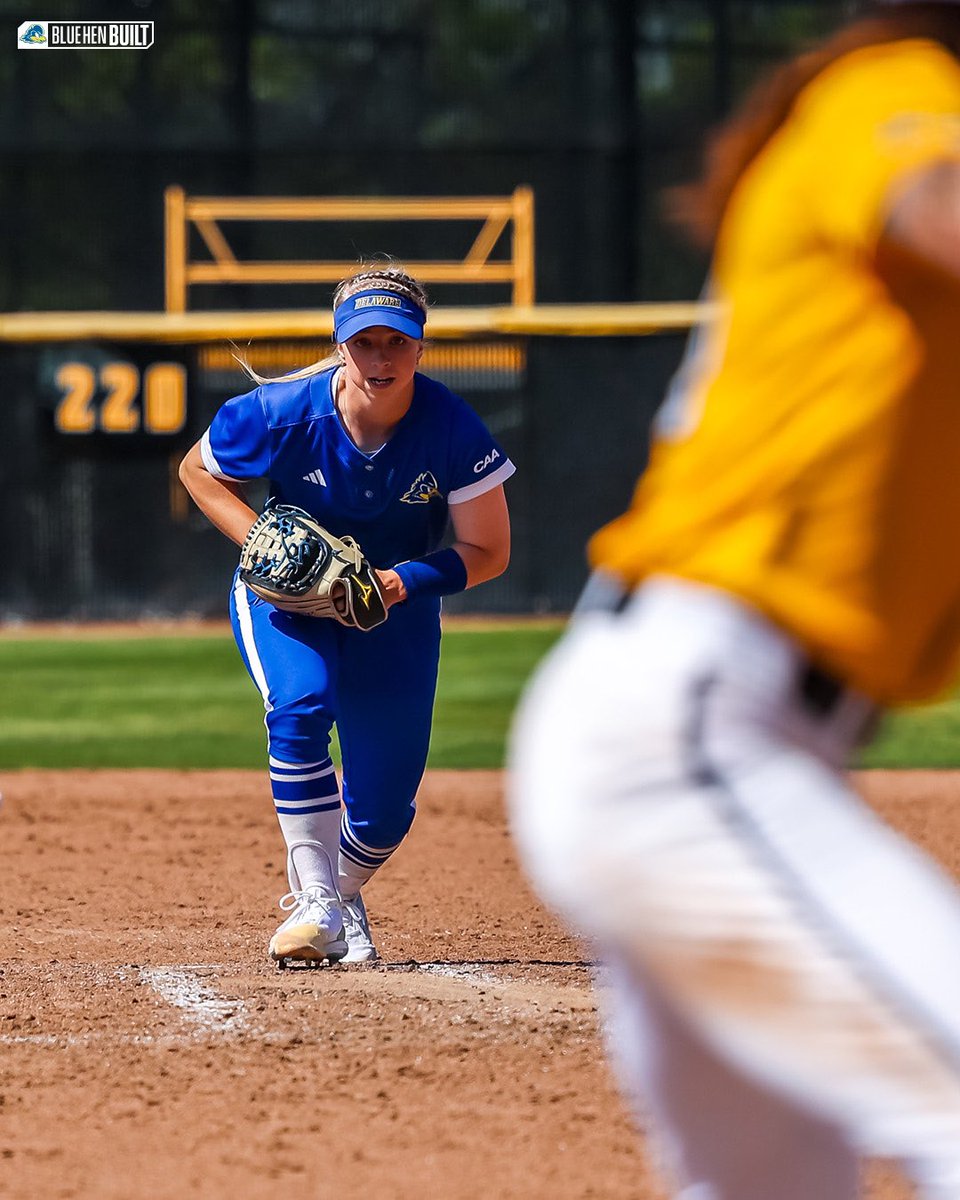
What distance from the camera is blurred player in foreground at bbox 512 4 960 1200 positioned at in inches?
63.8

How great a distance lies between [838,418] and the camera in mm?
1678

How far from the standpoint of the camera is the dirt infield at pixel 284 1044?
3.21 m

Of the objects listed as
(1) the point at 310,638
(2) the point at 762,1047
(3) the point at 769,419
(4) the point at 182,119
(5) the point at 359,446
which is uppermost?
(3) the point at 769,419

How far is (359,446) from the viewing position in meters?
4.71

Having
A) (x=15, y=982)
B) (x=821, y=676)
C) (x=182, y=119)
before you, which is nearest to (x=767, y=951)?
(x=821, y=676)

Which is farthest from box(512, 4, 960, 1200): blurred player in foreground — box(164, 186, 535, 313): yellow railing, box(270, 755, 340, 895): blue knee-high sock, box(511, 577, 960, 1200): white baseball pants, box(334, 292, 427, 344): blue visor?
box(164, 186, 535, 313): yellow railing

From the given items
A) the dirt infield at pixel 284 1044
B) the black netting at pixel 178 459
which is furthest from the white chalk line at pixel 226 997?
the black netting at pixel 178 459

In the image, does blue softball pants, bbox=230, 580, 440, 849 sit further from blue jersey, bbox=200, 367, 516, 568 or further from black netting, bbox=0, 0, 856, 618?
black netting, bbox=0, 0, 856, 618

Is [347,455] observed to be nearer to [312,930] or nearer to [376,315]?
[376,315]

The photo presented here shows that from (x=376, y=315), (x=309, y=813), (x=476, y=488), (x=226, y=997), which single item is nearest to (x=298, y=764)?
(x=309, y=813)

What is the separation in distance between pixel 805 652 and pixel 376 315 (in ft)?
9.79

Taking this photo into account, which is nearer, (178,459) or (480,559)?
(480,559)

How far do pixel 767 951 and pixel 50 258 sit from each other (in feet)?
62.3

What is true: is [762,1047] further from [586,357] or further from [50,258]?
[50,258]
